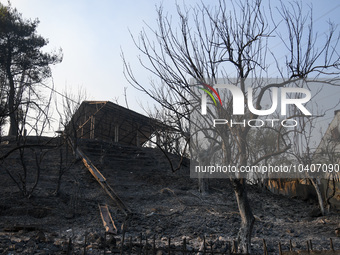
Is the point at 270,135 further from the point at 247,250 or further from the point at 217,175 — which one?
the point at 247,250

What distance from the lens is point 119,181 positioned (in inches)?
523

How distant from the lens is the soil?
7.18 m

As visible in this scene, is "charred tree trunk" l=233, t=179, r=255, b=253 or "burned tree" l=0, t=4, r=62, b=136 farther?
"burned tree" l=0, t=4, r=62, b=136

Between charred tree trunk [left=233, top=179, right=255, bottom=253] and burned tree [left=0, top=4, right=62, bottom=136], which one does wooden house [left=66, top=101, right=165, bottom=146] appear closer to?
burned tree [left=0, top=4, right=62, bottom=136]

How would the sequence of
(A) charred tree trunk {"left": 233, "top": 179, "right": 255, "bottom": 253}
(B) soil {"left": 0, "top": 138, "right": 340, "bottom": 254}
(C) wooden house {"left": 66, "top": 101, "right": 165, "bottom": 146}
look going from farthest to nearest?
(C) wooden house {"left": 66, "top": 101, "right": 165, "bottom": 146}
(B) soil {"left": 0, "top": 138, "right": 340, "bottom": 254}
(A) charred tree trunk {"left": 233, "top": 179, "right": 255, "bottom": 253}

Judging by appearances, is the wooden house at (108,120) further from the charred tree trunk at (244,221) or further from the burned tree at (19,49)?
the charred tree trunk at (244,221)

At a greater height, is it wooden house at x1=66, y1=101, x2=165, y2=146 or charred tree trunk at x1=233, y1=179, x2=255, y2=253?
wooden house at x1=66, y1=101, x2=165, y2=146

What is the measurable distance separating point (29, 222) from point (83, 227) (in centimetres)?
130

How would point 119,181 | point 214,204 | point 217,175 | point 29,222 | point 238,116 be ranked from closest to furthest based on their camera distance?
point 238,116
point 29,222
point 214,204
point 119,181
point 217,175

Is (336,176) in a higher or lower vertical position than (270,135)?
lower

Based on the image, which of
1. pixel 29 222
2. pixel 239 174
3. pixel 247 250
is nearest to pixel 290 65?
pixel 239 174

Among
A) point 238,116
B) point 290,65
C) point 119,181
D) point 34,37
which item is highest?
point 34,37

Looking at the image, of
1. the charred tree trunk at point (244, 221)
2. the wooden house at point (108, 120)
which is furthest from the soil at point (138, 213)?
the wooden house at point (108, 120)

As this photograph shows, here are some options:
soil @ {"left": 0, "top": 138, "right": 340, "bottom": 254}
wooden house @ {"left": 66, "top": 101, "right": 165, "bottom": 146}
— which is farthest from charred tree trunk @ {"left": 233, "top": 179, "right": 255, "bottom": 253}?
wooden house @ {"left": 66, "top": 101, "right": 165, "bottom": 146}
